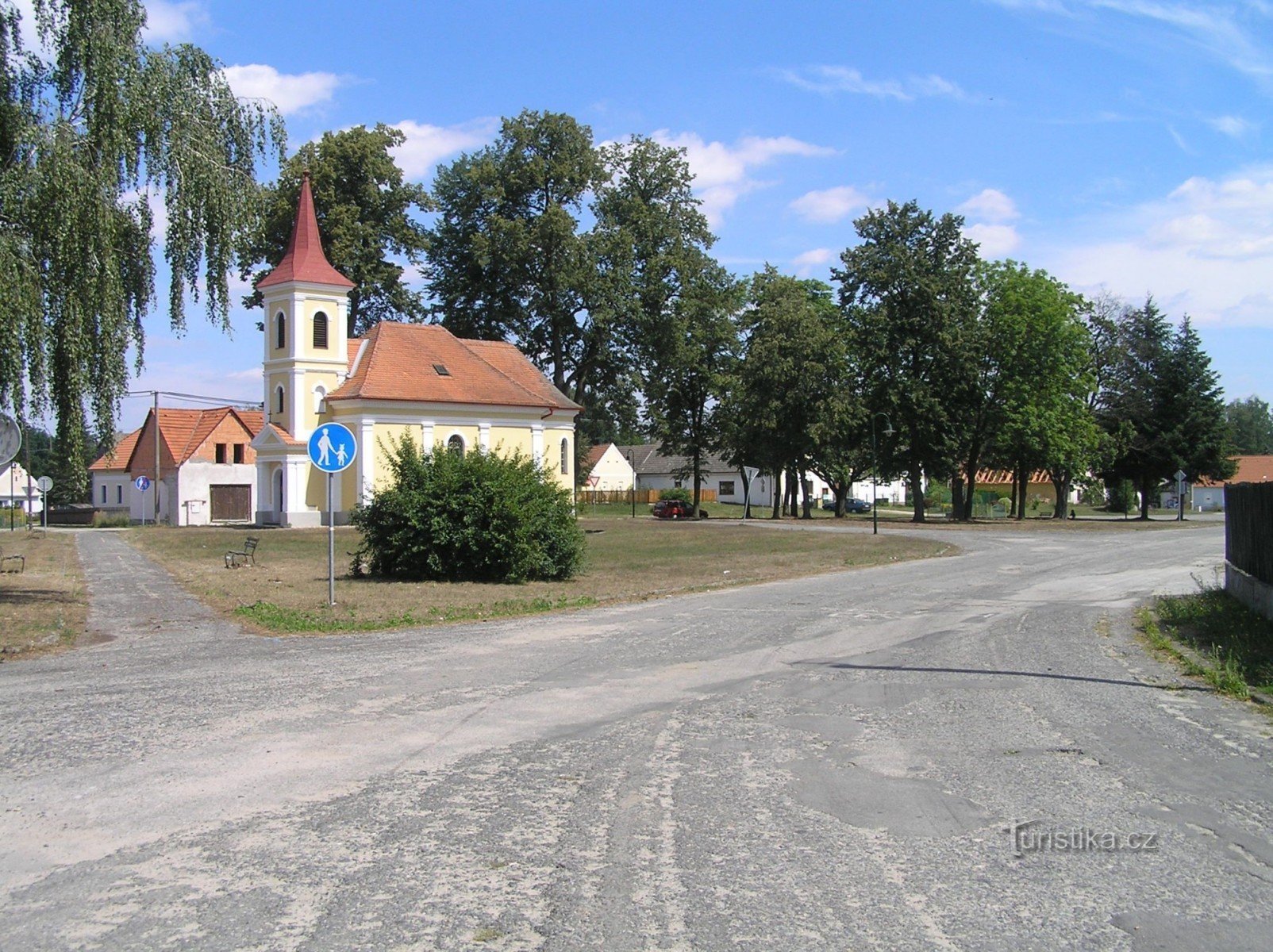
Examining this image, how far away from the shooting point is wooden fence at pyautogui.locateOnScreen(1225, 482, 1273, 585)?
50.3 ft

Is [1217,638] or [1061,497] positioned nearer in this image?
[1217,638]

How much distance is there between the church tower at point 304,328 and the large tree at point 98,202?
35244 millimetres

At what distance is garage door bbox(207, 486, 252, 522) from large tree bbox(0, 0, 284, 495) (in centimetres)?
5324

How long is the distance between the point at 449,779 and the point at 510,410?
49.9m

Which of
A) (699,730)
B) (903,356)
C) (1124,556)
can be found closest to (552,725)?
(699,730)

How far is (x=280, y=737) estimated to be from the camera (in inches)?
310

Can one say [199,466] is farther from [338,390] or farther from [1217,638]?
[1217,638]

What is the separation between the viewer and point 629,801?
6.26m

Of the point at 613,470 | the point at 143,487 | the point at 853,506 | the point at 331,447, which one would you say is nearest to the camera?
the point at 331,447

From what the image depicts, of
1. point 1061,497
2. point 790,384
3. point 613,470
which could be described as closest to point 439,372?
point 790,384

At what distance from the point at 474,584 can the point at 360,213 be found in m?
39.4

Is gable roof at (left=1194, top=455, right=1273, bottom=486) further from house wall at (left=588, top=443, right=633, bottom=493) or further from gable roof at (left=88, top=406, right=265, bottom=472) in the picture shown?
gable roof at (left=88, top=406, right=265, bottom=472)

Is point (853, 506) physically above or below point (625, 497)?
below

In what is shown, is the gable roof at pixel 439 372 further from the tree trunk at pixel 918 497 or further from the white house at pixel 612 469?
the white house at pixel 612 469
